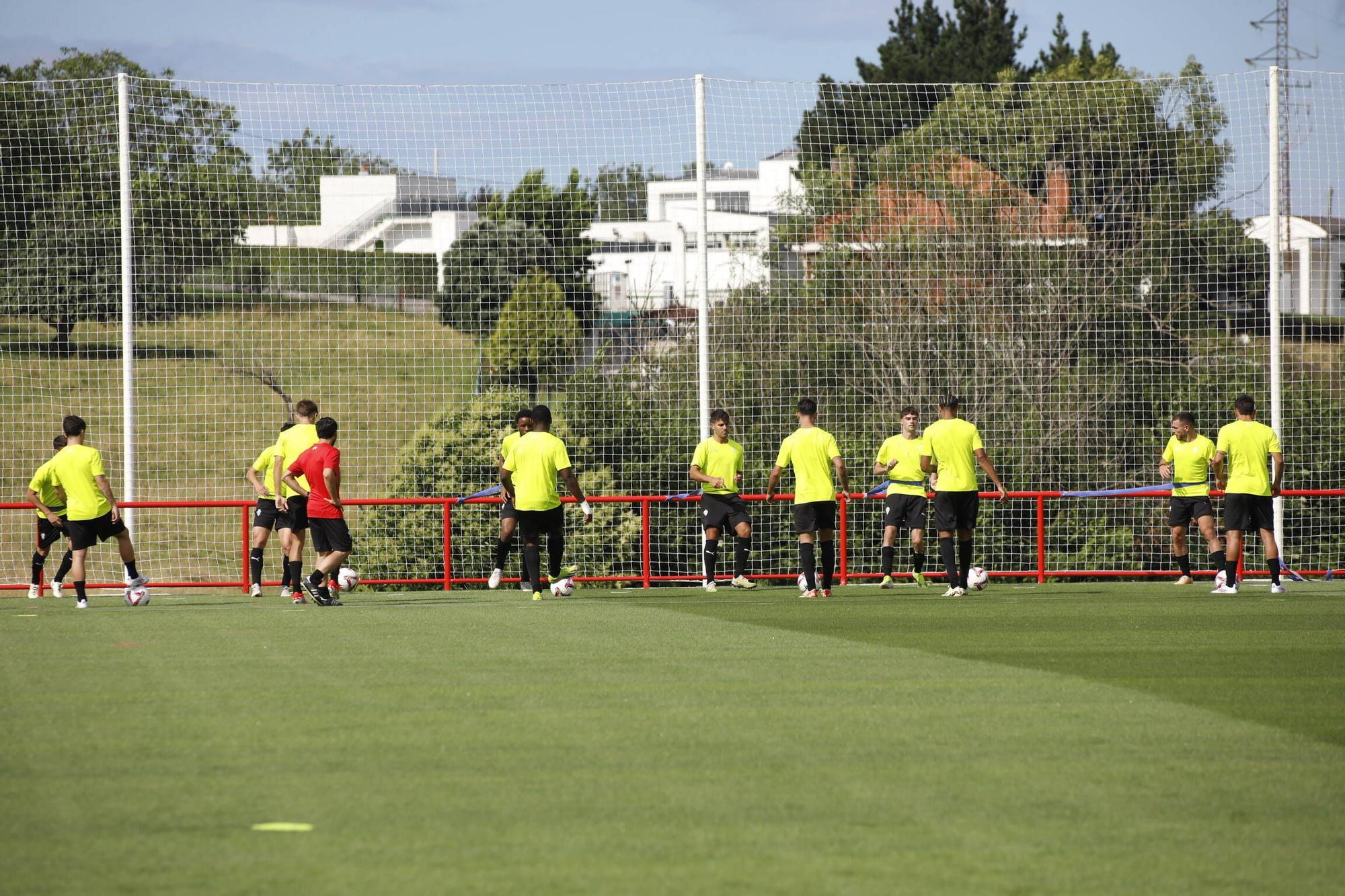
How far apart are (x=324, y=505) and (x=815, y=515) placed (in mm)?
4998

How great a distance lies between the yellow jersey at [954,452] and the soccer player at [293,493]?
20.8 feet

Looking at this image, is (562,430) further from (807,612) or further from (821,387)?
(807,612)

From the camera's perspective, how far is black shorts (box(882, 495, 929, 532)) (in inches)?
691

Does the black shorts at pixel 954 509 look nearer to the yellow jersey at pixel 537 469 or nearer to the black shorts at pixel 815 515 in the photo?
the black shorts at pixel 815 515

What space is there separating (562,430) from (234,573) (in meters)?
8.09

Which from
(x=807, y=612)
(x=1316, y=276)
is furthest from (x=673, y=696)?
(x=1316, y=276)

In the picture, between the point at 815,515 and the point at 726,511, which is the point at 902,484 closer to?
the point at 726,511

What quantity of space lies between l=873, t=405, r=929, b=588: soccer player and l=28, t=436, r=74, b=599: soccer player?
903 centimetres

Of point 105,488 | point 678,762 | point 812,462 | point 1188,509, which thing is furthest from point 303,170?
point 678,762

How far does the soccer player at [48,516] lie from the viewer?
583 inches

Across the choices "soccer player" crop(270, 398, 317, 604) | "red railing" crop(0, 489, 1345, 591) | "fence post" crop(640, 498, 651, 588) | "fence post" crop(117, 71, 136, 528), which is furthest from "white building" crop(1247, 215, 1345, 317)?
"fence post" crop(117, 71, 136, 528)

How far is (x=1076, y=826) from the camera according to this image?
512cm

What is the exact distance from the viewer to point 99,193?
19.2 meters

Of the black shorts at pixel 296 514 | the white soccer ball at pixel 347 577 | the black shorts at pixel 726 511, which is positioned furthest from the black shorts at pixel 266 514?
the black shorts at pixel 726 511
